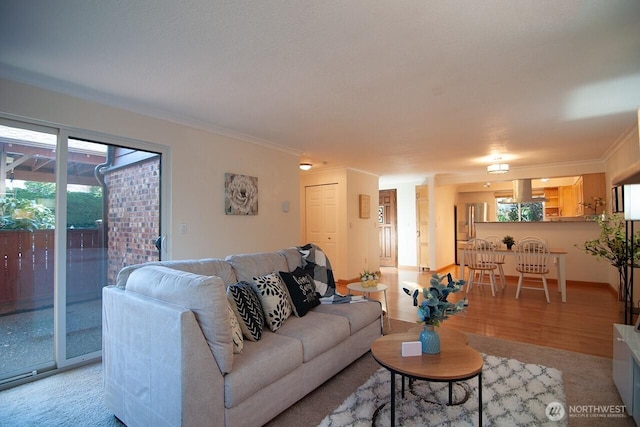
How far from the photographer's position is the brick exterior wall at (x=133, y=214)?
316 cm

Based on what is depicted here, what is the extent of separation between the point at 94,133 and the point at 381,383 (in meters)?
3.20

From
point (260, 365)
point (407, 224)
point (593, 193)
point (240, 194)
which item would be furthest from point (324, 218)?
point (593, 193)

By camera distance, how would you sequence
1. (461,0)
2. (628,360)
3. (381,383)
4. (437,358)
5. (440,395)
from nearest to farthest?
1. (461,0)
2. (437,358)
3. (628,360)
4. (440,395)
5. (381,383)

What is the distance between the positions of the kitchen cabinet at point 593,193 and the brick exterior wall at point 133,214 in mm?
7378

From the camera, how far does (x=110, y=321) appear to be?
208cm

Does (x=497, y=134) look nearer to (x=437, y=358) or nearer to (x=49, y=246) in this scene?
(x=437, y=358)

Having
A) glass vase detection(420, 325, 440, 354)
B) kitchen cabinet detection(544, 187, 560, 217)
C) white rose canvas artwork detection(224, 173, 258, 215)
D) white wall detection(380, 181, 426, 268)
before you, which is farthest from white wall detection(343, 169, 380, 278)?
kitchen cabinet detection(544, 187, 560, 217)

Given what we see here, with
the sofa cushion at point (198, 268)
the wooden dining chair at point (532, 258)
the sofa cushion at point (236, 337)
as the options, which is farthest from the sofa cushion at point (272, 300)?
the wooden dining chair at point (532, 258)

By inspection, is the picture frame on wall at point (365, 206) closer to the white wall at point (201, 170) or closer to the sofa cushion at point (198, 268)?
the white wall at point (201, 170)

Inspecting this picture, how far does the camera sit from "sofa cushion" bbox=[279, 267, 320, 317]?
2.73 metres

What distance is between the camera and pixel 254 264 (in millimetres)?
2762

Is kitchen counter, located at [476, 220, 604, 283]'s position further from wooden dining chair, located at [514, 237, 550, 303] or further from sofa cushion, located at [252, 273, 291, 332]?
sofa cushion, located at [252, 273, 291, 332]

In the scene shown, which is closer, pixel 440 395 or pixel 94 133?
pixel 440 395

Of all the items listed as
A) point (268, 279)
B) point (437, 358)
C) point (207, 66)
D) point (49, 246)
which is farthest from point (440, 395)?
point (49, 246)
